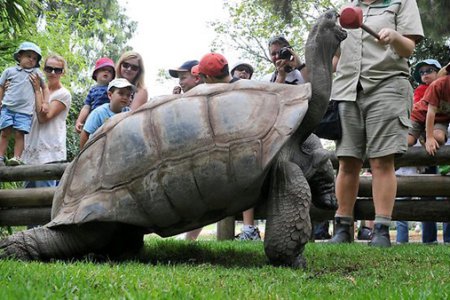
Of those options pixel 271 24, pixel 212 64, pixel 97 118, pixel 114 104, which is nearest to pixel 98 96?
pixel 97 118

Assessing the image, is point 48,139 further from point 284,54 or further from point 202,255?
point 202,255

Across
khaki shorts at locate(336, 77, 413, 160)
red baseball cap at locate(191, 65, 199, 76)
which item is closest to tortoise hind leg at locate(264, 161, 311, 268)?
khaki shorts at locate(336, 77, 413, 160)

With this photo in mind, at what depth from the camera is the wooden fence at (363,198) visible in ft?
21.2

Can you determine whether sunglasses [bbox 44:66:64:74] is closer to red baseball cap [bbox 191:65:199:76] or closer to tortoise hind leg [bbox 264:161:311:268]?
red baseball cap [bbox 191:65:199:76]

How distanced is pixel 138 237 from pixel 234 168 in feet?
3.74

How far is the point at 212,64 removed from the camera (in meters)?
5.07

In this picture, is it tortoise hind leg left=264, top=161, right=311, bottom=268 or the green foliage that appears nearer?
tortoise hind leg left=264, top=161, right=311, bottom=268

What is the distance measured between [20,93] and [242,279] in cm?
503

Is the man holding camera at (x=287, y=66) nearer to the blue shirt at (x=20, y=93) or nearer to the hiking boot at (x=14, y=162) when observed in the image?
the blue shirt at (x=20, y=93)

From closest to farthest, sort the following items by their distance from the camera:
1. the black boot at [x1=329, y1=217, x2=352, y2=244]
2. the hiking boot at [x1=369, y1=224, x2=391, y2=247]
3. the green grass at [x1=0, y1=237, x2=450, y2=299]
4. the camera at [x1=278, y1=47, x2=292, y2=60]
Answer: the green grass at [x1=0, y1=237, x2=450, y2=299] < the hiking boot at [x1=369, y1=224, x2=391, y2=247] < the black boot at [x1=329, y1=217, x2=352, y2=244] < the camera at [x1=278, y1=47, x2=292, y2=60]

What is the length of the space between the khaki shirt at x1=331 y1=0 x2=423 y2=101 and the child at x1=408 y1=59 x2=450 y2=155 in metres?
0.94

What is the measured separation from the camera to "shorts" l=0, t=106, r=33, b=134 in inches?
283

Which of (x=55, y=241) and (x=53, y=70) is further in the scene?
(x=53, y=70)

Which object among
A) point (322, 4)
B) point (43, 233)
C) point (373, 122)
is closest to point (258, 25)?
point (322, 4)
